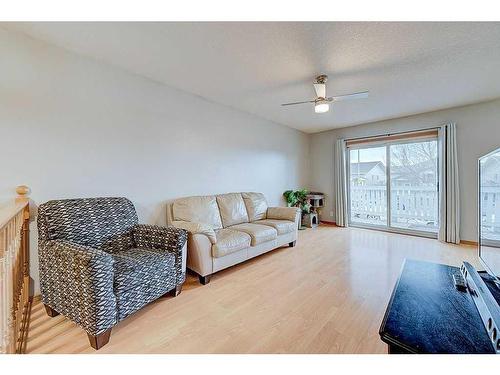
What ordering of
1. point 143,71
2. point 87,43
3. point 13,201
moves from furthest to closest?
point 143,71 < point 87,43 < point 13,201

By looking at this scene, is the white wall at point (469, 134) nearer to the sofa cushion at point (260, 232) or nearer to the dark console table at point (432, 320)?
the sofa cushion at point (260, 232)

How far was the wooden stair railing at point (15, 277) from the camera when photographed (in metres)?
1.08

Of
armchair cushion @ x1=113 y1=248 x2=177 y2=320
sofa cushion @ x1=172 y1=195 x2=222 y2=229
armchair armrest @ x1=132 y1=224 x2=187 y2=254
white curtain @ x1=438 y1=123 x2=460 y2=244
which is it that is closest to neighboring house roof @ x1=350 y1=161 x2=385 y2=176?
white curtain @ x1=438 y1=123 x2=460 y2=244

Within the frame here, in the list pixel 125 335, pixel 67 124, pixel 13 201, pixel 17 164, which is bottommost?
pixel 125 335

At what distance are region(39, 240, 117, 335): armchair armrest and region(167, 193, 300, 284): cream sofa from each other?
0.91m

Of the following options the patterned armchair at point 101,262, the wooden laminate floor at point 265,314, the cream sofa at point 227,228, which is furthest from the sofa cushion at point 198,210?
the wooden laminate floor at point 265,314

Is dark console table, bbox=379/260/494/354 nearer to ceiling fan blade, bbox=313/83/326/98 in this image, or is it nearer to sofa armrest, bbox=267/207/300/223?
ceiling fan blade, bbox=313/83/326/98

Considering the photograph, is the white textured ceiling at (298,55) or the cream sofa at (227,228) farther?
the cream sofa at (227,228)

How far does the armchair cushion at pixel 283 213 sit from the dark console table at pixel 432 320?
2.29m

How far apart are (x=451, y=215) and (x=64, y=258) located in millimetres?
5068

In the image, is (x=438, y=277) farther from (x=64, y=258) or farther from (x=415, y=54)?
(x=64, y=258)
